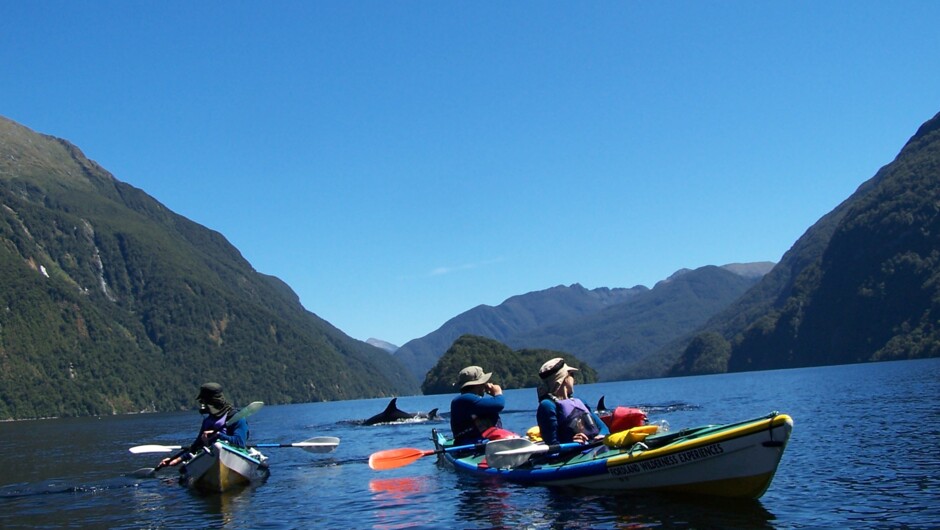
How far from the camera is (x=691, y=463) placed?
17.3m

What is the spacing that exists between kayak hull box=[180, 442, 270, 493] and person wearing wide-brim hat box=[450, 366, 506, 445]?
6.69 m

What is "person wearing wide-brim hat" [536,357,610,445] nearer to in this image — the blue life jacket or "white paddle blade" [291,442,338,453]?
the blue life jacket

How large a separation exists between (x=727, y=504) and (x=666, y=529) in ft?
8.44

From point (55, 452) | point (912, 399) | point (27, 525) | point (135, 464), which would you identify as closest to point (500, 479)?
point (27, 525)

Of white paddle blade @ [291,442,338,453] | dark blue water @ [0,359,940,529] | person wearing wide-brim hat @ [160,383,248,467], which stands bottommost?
dark blue water @ [0,359,940,529]

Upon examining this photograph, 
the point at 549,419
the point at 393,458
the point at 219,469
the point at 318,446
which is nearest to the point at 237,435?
the point at 219,469

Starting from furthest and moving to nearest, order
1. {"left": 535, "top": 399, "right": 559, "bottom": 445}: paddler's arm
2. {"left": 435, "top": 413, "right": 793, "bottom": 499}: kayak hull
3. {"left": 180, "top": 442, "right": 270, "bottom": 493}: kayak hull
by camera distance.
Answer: {"left": 180, "top": 442, "right": 270, "bottom": 493}: kayak hull, {"left": 535, "top": 399, "right": 559, "bottom": 445}: paddler's arm, {"left": 435, "top": 413, "right": 793, "bottom": 499}: kayak hull

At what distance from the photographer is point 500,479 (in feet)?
74.6

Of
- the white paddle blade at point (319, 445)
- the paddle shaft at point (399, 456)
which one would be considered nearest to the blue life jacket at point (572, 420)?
the paddle shaft at point (399, 456)

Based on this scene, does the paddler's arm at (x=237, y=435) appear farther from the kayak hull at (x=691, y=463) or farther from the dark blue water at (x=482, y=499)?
the kayak hull at (x=691, y=463)

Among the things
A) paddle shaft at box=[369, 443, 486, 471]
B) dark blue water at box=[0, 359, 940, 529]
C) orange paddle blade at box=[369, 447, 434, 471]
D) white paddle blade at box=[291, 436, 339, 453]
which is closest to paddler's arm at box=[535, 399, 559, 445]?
dark blue water at box=[0, 359, 940, 529]

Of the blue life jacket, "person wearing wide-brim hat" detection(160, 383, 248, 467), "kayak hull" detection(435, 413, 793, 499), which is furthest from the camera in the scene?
"person wearing wide-brim hat" detection(160, 383, 248, 467)

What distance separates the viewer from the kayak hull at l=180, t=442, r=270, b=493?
23766 millimetres

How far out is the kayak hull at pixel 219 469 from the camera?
78.0ft
